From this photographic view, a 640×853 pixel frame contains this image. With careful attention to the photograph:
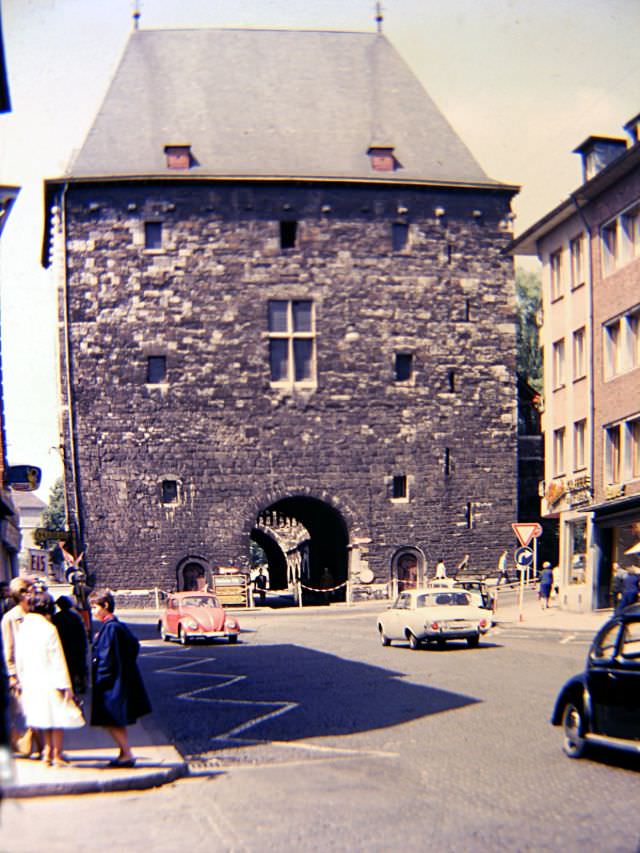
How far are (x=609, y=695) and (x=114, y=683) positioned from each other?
434cm

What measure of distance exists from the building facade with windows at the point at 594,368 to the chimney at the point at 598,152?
0.10 ft

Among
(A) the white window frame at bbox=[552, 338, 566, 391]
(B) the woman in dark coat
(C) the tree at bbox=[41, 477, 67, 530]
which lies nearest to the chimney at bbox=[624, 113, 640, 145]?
(A) the white window frame at bbox=[552, 338, 566, 391]

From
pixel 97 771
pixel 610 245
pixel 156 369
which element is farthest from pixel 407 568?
pixel 97 771

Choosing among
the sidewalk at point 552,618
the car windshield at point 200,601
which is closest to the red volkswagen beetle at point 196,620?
the car windshield at point 200,601

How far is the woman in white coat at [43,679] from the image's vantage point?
11891 millimetres

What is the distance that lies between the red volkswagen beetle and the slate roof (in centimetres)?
2208

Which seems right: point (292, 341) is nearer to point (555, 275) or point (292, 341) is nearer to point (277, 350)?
point (277, 350)

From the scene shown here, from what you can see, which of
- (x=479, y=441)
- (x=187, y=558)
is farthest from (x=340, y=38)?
(x=187, y=558)

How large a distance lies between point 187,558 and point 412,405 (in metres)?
10.0

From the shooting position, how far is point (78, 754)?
13469mm

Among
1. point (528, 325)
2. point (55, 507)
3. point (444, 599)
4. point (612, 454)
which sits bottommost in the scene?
point (444, 599)

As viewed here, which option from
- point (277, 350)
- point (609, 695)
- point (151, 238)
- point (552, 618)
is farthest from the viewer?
point (277, 350)

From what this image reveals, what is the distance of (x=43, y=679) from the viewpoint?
1191 cm

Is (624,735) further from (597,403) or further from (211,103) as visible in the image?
(211,103)
